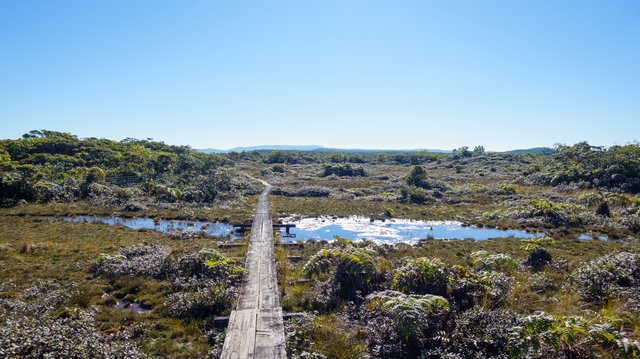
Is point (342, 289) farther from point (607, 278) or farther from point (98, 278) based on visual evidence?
point (98, 278)

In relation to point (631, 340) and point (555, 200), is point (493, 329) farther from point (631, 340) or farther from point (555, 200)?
point (555, 200)

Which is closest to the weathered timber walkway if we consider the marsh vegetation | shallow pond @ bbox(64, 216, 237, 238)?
the marsh vegetation

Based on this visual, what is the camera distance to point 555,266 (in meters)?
15.0

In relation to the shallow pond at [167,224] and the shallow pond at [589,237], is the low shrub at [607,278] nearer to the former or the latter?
the shallow pond at [589,237]

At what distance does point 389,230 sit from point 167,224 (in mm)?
16606

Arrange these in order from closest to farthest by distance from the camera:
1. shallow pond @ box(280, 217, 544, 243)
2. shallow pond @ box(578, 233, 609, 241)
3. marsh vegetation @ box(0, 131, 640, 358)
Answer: marsh vegetation @ box(0, 131, 640, 358), shallow pond @ box(578, 233, 609, 241), shallow pond @ box(280, 217, 544, 243)

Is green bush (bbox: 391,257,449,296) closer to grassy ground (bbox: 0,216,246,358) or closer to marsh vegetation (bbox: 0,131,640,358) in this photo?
marsh vegetation (bbox: 0,131,640,358)

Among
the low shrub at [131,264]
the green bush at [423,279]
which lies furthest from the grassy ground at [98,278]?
the green bush at [423,279]

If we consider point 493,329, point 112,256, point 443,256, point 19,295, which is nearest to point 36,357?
point 19,295

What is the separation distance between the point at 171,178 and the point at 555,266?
4083 cm

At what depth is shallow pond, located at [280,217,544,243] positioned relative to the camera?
75.8 feet

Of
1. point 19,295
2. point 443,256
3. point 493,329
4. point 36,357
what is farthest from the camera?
point 443,256

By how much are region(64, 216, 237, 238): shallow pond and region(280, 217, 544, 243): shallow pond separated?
4433mm

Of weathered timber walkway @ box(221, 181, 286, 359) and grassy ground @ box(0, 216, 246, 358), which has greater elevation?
weathered timber walkway @ box(221, 181, 286, 359)
